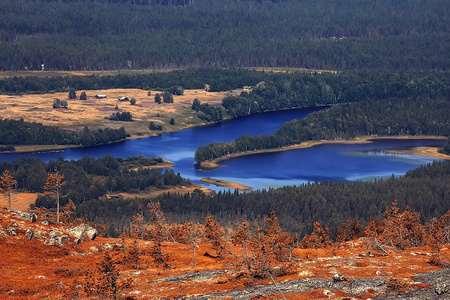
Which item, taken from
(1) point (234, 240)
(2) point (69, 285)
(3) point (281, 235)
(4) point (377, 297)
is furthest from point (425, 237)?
(2) point (69, 285)

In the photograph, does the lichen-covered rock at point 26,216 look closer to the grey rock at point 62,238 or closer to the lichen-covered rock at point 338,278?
the grey rock at point 62,238

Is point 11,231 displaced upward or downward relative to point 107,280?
downward

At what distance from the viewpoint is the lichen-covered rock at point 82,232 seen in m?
118

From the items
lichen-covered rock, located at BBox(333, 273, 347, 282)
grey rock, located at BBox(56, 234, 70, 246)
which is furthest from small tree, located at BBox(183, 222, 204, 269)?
lichen-covered rock, located at BBox(333, 273, 347, 282)

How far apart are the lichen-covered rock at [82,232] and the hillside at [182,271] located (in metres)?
0.15

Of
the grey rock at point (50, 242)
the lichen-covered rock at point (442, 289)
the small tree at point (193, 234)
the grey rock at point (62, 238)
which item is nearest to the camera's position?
the lichen-covered rock at point (442, 289)

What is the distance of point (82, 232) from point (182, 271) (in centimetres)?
2073

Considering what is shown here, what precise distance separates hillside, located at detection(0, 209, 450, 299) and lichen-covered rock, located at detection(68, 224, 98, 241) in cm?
15

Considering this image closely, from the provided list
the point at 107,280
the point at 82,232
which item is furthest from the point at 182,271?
the point at 107,280

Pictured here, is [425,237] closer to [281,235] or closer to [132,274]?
[281,235]

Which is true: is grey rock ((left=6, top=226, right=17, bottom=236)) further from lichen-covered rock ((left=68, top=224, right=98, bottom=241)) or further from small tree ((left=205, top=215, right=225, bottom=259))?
small tree ((left=205, top=215, right=225, bottom=259))

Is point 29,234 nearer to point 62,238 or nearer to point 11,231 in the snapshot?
point 11,231

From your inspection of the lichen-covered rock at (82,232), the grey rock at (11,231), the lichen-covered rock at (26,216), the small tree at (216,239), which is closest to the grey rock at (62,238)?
the lichen-covered rock at (82,232)

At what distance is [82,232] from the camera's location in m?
120
